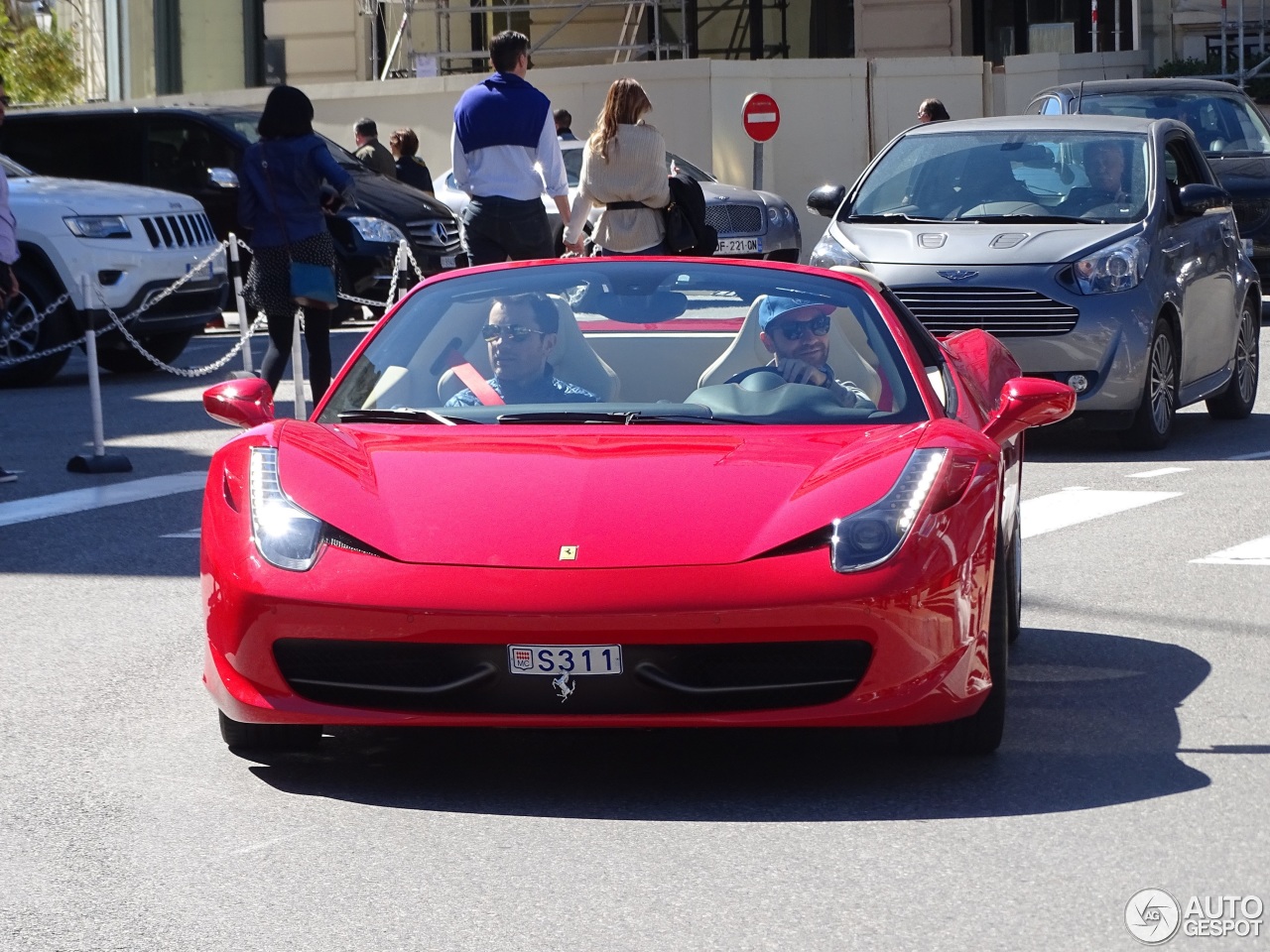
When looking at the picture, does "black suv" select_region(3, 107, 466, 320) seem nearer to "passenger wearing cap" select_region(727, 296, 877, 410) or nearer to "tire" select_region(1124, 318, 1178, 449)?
"tire" select_region(1124, 318, 1178, 449)

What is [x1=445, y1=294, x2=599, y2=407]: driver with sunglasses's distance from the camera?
6.33 metres

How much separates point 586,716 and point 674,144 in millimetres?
24971

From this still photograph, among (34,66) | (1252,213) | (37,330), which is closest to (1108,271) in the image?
(37,330)

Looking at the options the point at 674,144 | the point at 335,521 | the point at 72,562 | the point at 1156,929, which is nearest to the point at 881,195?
the point at 72,562

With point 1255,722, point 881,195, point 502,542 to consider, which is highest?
point 881,195

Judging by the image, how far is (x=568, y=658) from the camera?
5.17m

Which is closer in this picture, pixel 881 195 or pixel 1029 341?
pixel 1029 341

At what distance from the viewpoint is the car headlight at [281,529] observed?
5371 millimetres

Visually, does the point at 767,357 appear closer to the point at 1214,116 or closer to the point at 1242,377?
the point at 1242,377

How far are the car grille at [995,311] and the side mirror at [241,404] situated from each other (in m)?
5.81

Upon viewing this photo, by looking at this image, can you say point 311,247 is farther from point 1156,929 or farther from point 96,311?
point 1156,929

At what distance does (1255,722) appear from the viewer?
19.8 feet
